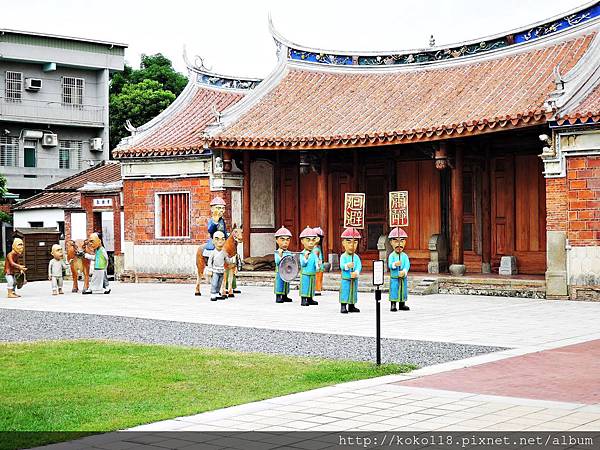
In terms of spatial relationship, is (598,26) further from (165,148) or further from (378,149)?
(165,148)

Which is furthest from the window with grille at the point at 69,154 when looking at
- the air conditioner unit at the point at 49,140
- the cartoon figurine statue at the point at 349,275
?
the cartoon figurine statue at the point at 349,275

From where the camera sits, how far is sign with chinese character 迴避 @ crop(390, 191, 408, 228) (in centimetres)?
1988

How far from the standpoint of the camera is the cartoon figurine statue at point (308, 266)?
16359mm

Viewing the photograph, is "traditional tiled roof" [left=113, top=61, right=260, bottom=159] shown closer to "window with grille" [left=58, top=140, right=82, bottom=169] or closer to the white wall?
the white wall

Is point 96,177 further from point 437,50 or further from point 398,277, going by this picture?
point 398,277

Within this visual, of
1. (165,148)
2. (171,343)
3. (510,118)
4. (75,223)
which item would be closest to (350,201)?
(510,118)

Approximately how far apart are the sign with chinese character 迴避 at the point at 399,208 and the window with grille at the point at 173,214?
6061mm

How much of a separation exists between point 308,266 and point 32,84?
27.6m

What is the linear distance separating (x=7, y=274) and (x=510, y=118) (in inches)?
431

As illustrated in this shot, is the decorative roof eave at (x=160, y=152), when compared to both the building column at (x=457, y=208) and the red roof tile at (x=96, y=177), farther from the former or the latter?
the building column at (x=457, y=208)

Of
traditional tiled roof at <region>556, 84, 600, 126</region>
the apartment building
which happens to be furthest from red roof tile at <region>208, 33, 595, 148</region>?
the apartment building

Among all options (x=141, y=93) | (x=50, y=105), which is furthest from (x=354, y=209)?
(x=141, y=93)

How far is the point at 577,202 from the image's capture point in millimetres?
17438

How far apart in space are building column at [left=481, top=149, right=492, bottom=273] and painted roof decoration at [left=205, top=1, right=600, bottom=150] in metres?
1.75
